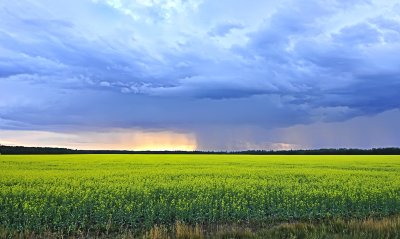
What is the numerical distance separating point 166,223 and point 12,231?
4.10 meters

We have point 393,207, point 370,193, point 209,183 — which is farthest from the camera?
point 209,183

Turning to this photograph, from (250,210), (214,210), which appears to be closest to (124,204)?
(214,210)

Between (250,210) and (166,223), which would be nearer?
(166,223)

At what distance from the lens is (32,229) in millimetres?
10453

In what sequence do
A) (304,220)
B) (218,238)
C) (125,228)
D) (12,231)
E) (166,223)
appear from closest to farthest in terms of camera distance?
(218,238) < (12,231) < (125,228) < (166,223) < (304,220)

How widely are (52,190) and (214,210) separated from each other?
694 cm

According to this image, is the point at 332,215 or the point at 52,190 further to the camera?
the point at 52,190

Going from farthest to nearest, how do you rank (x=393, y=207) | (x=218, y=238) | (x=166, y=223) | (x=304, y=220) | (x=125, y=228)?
1. (x=393, y=207)
2. (x=304, y=220)
3. (x=166, y=223)
4. (x=125, y=228)
5. (x=218, y=238)

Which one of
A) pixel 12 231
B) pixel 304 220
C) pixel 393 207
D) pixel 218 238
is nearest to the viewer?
pixel 218 238

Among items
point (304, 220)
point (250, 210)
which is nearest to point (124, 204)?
point (250, 210)

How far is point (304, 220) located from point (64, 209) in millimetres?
7469

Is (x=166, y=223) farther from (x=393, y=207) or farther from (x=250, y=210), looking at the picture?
(x=393, y=207)

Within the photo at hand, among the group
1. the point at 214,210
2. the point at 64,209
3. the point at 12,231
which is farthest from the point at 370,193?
the point at 12,231

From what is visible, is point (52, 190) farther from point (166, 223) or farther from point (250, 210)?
point (250, 210)
